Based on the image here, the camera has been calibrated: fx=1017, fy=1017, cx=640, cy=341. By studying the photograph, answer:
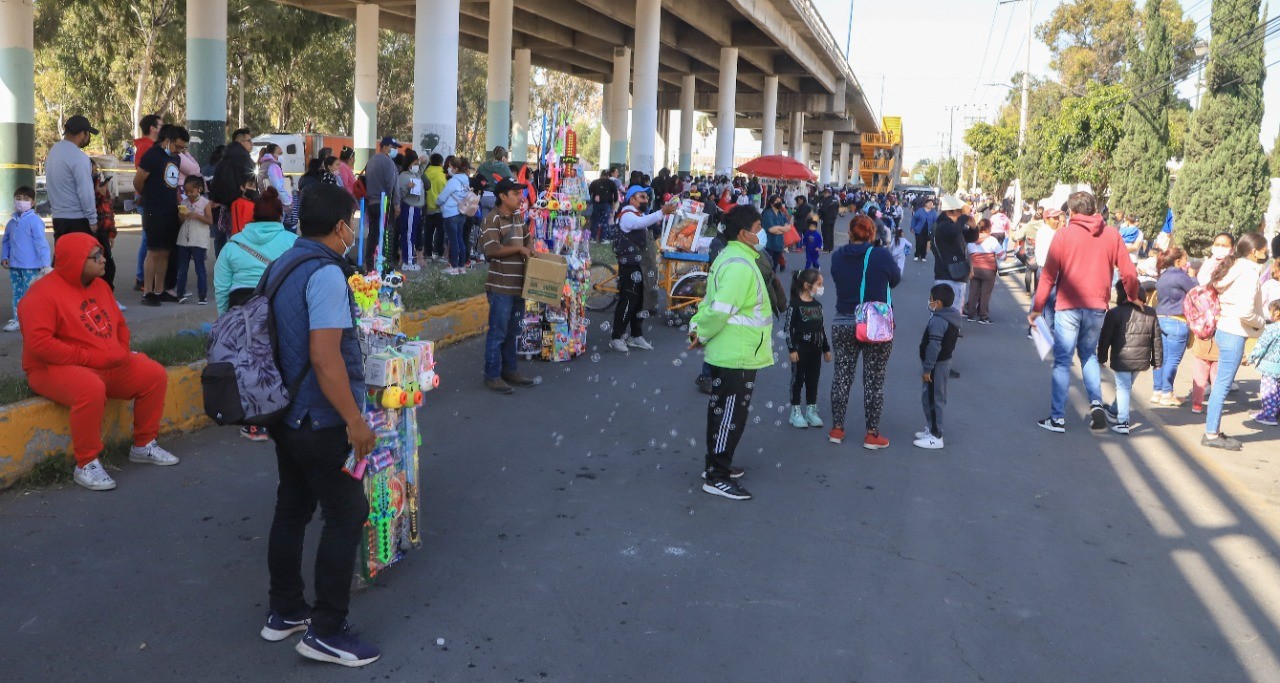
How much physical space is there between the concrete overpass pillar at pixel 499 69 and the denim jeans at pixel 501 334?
23652 millimetres

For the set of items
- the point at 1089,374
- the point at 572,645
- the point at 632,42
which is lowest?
the point at 572,645

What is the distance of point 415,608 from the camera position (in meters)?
4.61

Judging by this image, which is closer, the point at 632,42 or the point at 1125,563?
the point at 1125,563

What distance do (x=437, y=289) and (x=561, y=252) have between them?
2142mm

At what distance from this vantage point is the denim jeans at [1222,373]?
836 cm

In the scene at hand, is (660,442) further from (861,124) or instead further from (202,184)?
(861,124)

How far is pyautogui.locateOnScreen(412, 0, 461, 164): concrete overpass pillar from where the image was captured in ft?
60.3

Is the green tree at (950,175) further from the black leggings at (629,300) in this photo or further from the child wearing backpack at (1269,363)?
the child wearing backpack at (1269,363)

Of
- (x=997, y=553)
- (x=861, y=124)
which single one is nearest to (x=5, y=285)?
(x=997, y=553)

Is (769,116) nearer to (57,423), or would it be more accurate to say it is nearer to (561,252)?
(561,252)

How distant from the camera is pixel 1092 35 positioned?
236 feet

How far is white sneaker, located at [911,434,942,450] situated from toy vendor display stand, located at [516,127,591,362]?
402 cm

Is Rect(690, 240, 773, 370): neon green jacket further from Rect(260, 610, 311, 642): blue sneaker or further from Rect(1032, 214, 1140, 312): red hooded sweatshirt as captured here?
Rect(1032, 214, 1140, 312): red hooded sweatshirt

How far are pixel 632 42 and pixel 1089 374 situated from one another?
3465cm
